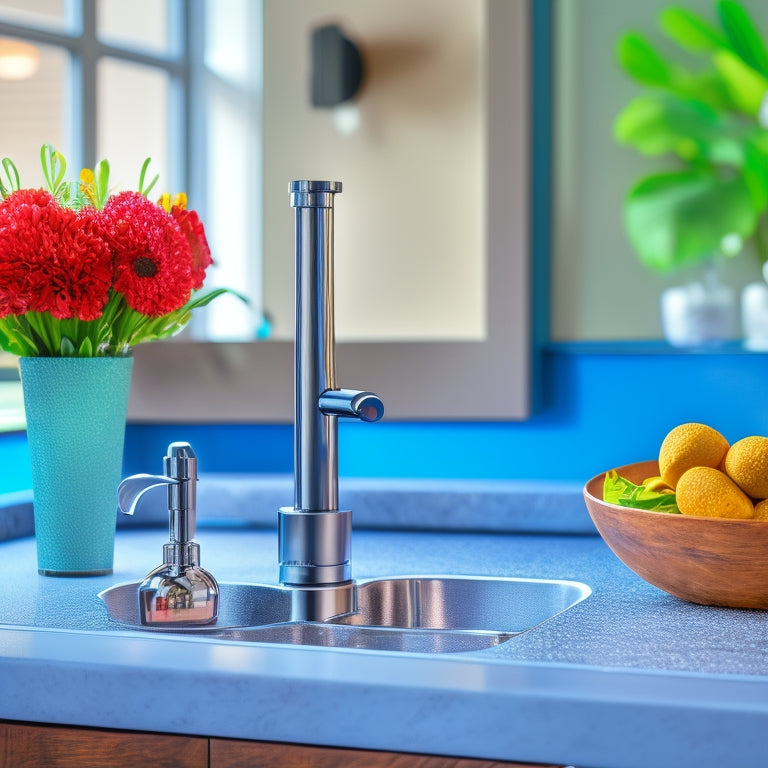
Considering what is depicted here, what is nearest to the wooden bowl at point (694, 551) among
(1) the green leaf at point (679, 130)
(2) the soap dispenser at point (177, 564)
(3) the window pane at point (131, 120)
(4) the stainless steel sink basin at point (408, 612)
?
(4) the stainless steel sink basin at point (408, 612)

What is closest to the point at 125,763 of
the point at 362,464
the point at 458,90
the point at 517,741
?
the point at 517,741

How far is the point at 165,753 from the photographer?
2.52ft

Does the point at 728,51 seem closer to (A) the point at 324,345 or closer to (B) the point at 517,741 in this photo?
(A) the point at 324,345

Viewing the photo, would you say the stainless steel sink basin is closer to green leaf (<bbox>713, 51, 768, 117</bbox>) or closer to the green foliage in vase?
the green foliage in vase

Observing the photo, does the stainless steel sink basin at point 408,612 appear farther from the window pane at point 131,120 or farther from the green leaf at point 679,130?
the window pane at point 131,120

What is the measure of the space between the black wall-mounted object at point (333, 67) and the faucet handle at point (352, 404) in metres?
0.69

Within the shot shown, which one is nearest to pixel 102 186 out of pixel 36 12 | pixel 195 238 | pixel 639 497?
pixel 195 238

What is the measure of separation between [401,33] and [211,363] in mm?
552

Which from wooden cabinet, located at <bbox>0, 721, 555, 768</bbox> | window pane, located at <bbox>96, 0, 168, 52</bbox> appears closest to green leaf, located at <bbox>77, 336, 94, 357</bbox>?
wooden cabinet, located at <bbox>0, 721, 555, 768</bbox>

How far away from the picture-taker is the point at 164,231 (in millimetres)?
1146

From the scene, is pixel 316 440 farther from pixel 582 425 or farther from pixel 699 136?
pixel 699 136

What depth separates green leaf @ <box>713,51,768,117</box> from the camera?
1.47 m

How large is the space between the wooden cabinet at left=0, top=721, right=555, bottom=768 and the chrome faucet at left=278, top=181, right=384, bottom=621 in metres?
0.35

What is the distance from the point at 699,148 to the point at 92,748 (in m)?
1.11
